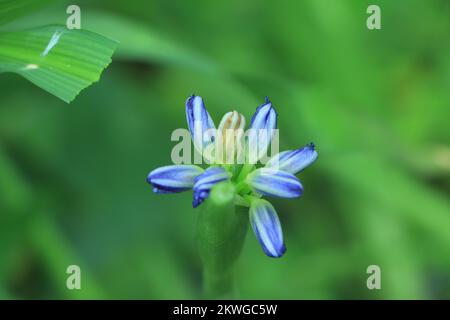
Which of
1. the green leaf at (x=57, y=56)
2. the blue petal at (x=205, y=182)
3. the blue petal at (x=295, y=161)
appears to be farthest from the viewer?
the green leaf at (x=57, y=56)

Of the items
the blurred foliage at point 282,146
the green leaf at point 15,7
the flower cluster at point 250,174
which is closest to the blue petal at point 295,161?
the flower cluster at point 250,174

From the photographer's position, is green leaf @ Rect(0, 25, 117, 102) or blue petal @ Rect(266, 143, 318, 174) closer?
blue petal @ Rect(266, 143, 318, 174)

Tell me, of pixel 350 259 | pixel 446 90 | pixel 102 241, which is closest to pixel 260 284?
pixel 350 259

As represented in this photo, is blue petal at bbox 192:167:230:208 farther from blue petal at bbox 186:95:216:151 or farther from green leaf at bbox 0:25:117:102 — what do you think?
green leaf at bbox 0:25:117:102

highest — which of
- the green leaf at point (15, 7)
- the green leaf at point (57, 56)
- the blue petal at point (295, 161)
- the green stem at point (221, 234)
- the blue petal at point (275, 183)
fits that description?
the green leaf at point (15, 7)

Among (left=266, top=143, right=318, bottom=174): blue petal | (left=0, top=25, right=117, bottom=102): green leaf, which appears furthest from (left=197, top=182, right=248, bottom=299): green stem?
(left=0, top=25, right=117, bottom=102): green leaf

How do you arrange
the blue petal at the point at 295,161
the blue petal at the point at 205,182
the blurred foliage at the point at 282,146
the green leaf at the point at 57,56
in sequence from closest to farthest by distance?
the blue petal at the point at 205,182
the blue petal at the point at 295,161
the green leaf at the point at 57,56
the blurred foliage at the point at 282,146

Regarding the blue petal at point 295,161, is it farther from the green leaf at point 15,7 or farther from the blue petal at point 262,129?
the green leaf at point 15,7
